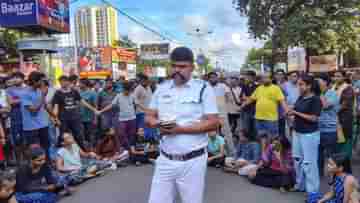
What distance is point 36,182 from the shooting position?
203 inches

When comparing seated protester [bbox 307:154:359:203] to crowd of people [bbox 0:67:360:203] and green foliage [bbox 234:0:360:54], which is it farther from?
green foliage [bbox 234:0:360:54]

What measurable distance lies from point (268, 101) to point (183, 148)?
4.57 metres

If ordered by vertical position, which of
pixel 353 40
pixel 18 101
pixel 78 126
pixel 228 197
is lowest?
pixel 228 197

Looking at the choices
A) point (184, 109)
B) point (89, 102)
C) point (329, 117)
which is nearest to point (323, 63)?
point (89, 102)

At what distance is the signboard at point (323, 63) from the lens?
26.0 metres

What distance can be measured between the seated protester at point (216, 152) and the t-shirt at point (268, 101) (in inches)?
36.7

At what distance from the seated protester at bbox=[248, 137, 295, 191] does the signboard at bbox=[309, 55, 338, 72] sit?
21.7 meters

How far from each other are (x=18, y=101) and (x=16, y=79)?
0.44 meters

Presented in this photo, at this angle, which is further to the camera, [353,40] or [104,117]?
[353,40]

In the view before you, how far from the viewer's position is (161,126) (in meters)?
2.58

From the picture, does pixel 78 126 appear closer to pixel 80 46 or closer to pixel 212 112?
pixel 212 112

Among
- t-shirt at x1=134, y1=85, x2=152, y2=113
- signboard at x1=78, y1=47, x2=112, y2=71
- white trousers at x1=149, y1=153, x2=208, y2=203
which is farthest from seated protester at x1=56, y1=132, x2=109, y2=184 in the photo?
signboard at x1=78, y1=47, x2=112, y2=71

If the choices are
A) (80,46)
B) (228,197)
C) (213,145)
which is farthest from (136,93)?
(80,46)

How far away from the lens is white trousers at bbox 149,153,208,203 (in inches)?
103
